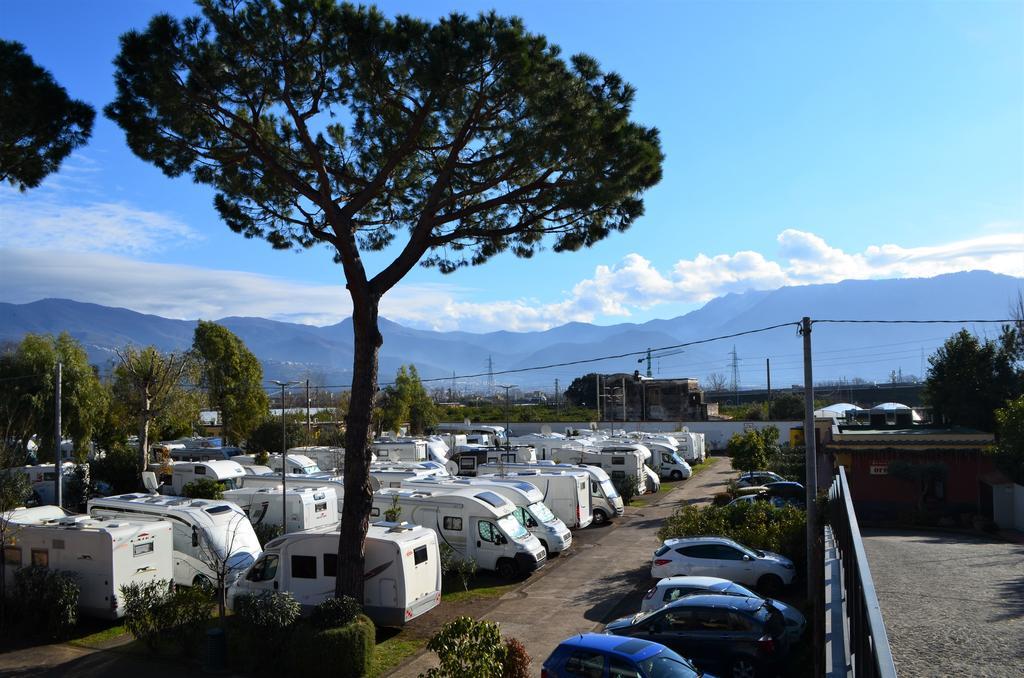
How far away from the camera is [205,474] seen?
29328mm

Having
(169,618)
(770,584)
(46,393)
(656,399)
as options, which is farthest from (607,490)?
(656,399)

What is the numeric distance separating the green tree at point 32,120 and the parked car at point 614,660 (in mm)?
13112

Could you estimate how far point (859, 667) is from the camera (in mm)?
5445

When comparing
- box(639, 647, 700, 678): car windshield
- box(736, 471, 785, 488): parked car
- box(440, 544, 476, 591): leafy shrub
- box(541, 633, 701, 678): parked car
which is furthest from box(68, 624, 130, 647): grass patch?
box(736, 471, 785, 488): parked car

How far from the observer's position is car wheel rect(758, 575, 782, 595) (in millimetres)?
16922

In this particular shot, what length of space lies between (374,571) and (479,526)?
18.1 ft

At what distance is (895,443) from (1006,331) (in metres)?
16.1

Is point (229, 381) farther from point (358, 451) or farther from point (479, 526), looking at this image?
point (358, 451)

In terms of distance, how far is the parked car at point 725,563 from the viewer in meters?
16.9

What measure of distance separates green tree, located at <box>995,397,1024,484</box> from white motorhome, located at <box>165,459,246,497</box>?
27568 millimetres

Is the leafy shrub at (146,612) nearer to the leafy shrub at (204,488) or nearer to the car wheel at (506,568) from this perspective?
the car wheel at (506,568)

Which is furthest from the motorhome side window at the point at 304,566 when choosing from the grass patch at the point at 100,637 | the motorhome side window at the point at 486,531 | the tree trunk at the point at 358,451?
the motorhome side window at the point at 486,531

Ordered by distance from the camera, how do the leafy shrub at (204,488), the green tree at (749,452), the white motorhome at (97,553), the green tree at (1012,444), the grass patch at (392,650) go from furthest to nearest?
the green tree at (749,452), the leafy shrub at (204,488), the green tree at (1012,444), the white motorhome at (97,553), the grass patch at (392,650)

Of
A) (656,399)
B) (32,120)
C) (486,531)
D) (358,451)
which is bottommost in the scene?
(486,531)
